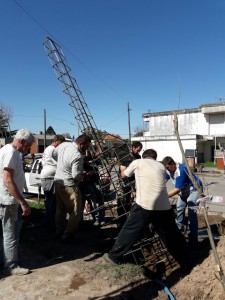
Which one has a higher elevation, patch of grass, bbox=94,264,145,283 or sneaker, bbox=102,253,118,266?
sneaker, bbox=102,253,118,266

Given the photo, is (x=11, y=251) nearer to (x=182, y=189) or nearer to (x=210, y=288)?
(x=210, y=288)

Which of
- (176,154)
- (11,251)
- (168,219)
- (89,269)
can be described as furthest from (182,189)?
(176,154)

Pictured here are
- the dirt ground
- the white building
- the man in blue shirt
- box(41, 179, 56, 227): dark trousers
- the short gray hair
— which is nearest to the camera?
the dirt ground

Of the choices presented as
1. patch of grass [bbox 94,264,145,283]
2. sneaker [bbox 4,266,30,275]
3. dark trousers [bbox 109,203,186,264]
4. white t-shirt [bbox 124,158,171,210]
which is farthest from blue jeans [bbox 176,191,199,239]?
sneaker [bbox 4,266,30,275]

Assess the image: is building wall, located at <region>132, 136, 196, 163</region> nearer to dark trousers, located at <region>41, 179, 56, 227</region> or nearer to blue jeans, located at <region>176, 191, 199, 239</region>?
blue jeans, located at <region>176, 191, 199, 239</region>

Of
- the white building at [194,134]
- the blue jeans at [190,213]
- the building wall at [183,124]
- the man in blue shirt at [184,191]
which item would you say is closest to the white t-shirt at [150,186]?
the man in blue shirt at [184,191]

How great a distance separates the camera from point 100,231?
5613mm

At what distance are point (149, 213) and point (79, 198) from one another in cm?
129

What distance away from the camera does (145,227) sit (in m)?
4.09

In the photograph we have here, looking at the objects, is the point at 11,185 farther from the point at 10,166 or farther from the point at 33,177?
the point at 33,177

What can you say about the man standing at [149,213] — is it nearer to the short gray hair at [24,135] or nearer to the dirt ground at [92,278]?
the dirt ground at [92,278]

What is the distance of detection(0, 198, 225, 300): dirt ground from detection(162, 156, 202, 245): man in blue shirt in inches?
13.3

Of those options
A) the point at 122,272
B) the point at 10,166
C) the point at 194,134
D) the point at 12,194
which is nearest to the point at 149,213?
the point at 122,272

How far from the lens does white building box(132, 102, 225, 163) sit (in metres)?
32.3
